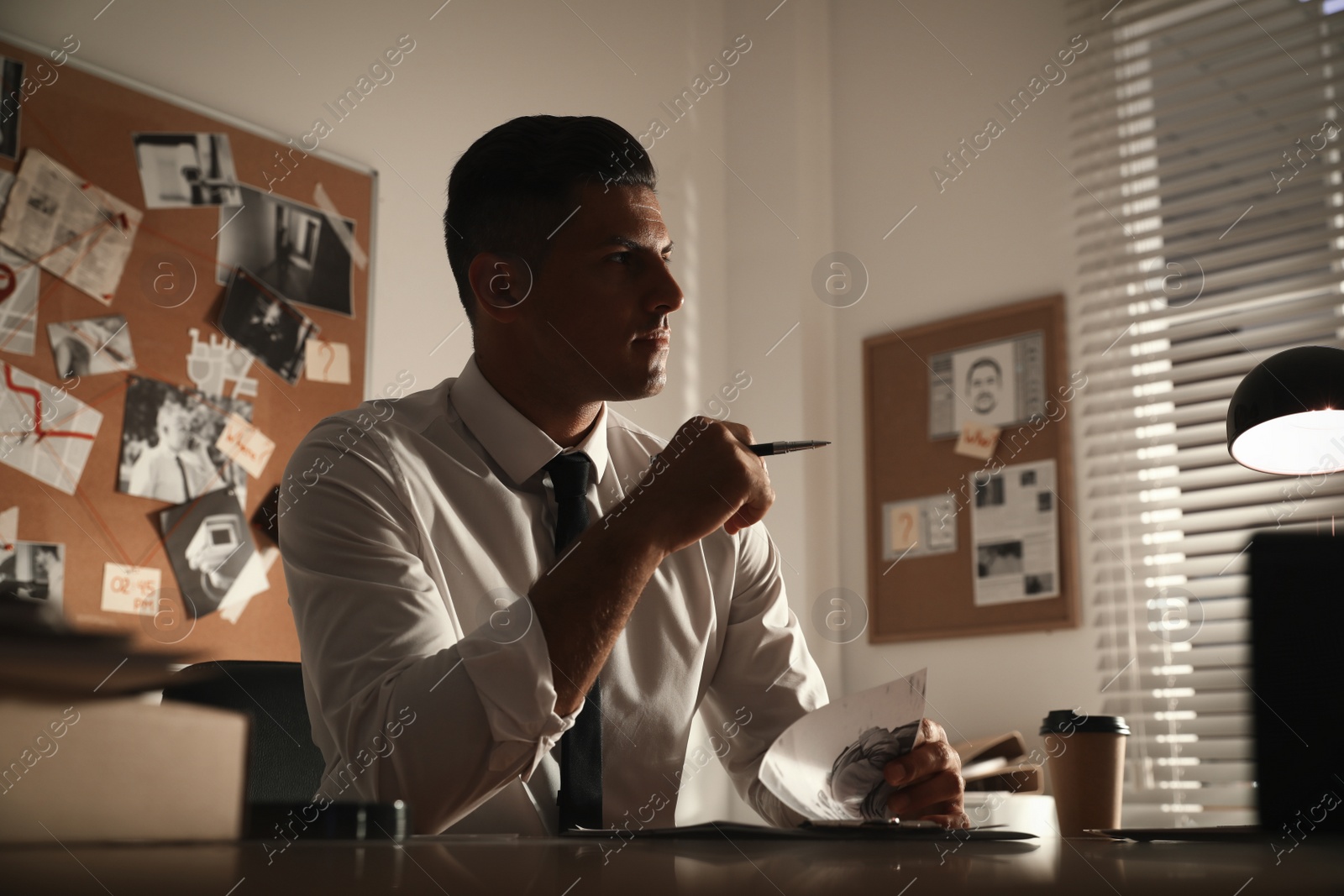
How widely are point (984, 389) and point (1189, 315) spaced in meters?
0.51

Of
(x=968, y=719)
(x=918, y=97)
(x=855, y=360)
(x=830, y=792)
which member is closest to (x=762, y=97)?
(x=918, y=97)

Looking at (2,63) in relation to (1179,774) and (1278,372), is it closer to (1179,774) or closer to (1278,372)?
(1278,372)

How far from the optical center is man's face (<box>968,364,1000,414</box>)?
282cm

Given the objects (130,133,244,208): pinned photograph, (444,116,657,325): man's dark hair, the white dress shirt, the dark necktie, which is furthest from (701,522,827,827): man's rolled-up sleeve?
(130,133,244,208): pinned photograph

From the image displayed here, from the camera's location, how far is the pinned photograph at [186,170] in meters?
2.02

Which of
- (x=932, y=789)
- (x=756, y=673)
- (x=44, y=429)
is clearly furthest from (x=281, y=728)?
(x=44, y=429)

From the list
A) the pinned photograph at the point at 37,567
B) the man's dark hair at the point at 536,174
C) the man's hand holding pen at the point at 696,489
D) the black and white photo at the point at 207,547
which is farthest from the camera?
the black and white photo at the point at 207,547

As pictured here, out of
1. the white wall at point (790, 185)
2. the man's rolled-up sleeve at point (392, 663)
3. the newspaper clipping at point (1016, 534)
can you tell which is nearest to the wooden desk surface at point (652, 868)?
the man's rolled-up sleeve at point (392, 663)

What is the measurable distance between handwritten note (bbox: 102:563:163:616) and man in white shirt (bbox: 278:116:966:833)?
84 cm

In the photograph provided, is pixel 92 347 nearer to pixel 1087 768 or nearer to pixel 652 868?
pixel 1087 768

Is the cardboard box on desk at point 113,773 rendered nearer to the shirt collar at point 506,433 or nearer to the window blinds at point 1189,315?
the shirt collar at point 506,433

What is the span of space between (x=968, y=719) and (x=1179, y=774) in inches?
19.5

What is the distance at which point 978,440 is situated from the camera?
2.82 m

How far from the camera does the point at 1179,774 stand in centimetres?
243
